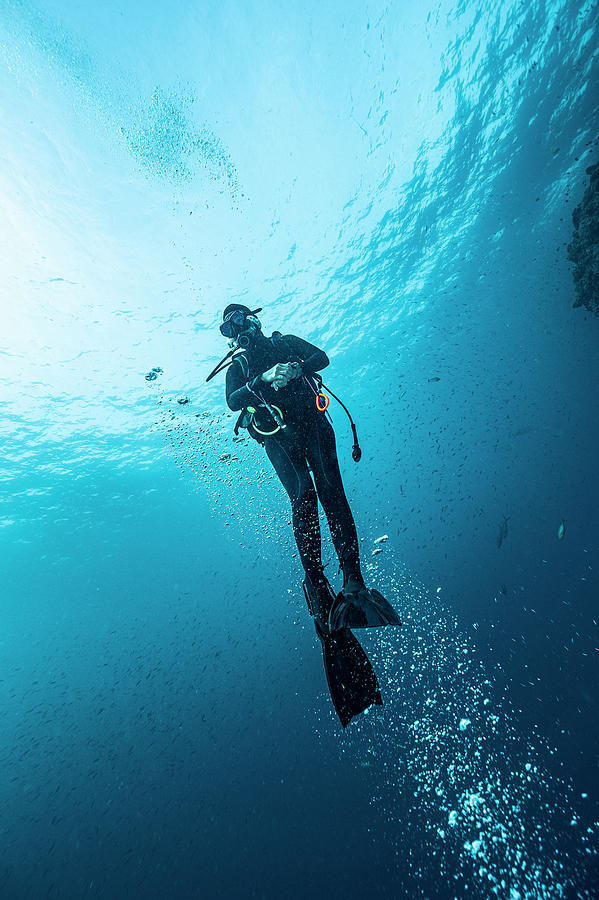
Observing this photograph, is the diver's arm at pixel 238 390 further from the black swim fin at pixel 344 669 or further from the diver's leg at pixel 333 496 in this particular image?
the black swim fin at pixel 344 669

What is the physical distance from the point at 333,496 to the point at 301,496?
14.5 inches

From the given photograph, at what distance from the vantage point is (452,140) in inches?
516

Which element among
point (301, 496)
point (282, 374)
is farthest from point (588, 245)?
point (301, 496)

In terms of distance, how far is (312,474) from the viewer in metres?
4.21

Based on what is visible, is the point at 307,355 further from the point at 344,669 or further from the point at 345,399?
the point at 345,399

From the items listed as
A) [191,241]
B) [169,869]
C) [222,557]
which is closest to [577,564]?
[169,869]

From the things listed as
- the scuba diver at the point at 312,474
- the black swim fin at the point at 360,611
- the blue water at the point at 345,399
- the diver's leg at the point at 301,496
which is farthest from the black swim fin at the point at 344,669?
the blue water at the point at 345,399

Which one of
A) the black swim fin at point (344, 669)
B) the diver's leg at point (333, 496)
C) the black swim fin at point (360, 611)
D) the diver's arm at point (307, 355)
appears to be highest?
the diver's arm at point (307, 355)

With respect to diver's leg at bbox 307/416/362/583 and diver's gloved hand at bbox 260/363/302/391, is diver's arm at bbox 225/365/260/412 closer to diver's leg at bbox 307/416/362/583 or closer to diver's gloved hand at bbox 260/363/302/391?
diver's gloved hand at bbox 260/363/302/391

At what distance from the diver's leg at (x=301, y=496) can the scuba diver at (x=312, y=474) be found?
0.03 feet

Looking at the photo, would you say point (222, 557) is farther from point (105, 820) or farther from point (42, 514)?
point (105, 820)

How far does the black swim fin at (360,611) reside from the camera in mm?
2727

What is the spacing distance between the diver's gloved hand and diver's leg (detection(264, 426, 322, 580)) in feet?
2.26

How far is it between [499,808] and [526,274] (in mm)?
→ 29865
